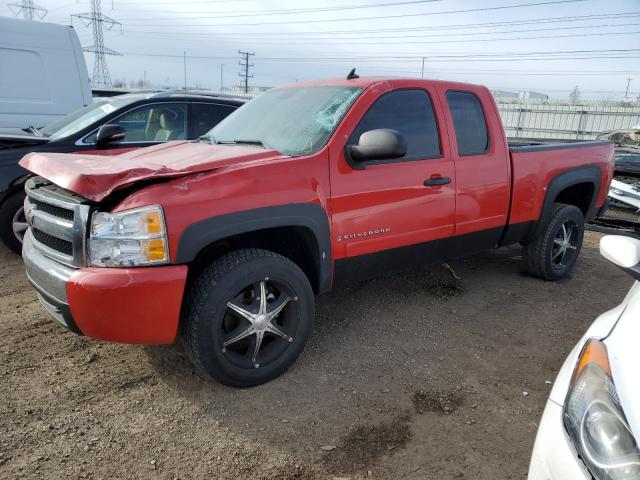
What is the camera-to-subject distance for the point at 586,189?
5.19 m

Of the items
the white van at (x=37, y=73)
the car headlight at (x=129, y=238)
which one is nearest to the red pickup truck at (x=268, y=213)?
the car headlight at (x=129, y=238)

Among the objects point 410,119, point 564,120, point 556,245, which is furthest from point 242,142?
point 564,120

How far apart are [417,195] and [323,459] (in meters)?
1.93

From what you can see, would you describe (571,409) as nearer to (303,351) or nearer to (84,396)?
(303,351)

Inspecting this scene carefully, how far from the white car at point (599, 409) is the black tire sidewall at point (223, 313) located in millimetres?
1606

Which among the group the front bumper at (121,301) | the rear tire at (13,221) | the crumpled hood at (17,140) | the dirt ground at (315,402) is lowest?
the dirt ground at (315,402)

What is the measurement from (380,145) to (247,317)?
1.33 m

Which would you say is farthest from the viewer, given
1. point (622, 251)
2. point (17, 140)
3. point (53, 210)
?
point (17, 140)

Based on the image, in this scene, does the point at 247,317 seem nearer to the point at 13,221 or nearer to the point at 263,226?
the point at 263,226

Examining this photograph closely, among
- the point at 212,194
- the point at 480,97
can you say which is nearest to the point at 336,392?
the point at 212,194

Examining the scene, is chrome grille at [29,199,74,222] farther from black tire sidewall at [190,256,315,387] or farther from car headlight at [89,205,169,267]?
black tire sidewall at [190,256,315,387]

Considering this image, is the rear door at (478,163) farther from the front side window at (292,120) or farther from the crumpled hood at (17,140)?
the crumpled hood at (17,140)

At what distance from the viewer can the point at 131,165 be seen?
2773 millimetres

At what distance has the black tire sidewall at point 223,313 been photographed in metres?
2.70
